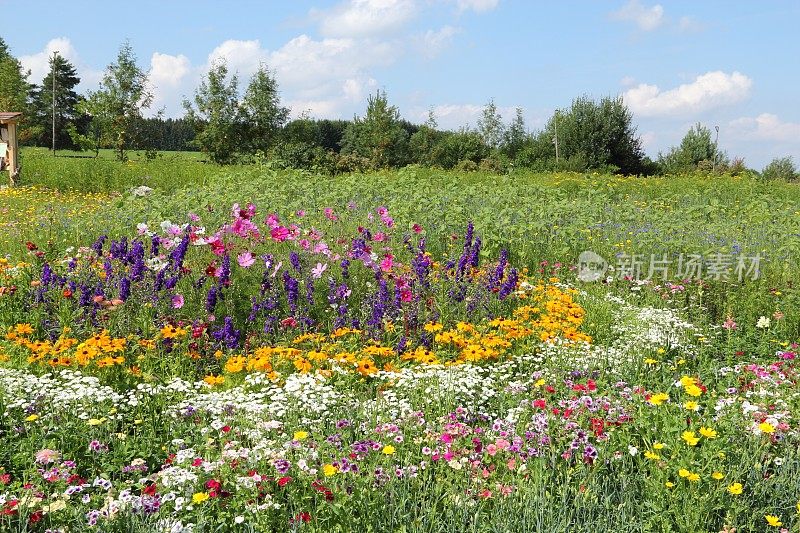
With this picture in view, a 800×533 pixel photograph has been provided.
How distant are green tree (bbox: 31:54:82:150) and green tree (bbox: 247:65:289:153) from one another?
22.6 m

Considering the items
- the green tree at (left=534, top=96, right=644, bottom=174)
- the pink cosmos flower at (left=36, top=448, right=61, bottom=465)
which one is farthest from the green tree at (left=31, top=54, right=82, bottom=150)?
the pink cosmos flower at (left=36, top=448, right=61, bottom=465)

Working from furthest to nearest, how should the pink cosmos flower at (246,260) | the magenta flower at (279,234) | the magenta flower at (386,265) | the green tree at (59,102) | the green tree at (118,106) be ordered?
the green tree at (59,102) → the green tree at (118,106) → the magenta flower at (279,234) → the magenta flower at (386,265) → the pink cosmos flower at (246,260)

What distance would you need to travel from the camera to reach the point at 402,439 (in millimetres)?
3127

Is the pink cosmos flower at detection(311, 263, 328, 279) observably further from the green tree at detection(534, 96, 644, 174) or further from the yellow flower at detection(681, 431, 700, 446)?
the green tree at detection(534, 96, 644, 174)

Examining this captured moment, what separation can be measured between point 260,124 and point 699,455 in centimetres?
3227

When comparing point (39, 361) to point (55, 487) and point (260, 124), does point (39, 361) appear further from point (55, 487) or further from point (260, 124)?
point (260, 124)

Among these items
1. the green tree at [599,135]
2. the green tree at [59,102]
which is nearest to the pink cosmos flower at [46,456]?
the green tree at [599,135]

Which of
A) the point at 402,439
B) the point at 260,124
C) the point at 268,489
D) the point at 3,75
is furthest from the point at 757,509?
the point at 3,75

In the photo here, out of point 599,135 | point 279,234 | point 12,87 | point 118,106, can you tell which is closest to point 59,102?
point 12,87

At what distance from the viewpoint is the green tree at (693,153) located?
122 ft

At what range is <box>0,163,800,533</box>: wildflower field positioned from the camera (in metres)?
2.78

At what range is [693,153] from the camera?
38156mm

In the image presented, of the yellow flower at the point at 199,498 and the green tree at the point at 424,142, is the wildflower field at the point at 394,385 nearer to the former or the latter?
the yellow flower at the point at 199,498

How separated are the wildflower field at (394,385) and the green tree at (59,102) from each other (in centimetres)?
4716
